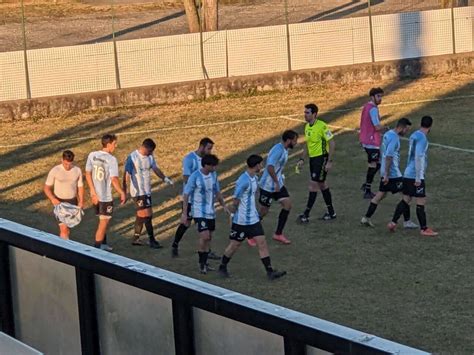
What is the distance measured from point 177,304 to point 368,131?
12948 millimetres

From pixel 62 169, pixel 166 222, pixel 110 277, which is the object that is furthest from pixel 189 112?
pixel 110 277

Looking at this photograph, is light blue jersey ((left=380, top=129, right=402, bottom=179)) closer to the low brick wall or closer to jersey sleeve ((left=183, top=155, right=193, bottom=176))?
jersey sleeve ((left=183, top=155, right=193, bottom=176))

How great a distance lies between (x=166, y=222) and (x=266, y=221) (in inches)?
64.3

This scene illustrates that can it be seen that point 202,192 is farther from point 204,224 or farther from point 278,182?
point 278,182

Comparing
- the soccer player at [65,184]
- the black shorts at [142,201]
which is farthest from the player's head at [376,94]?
the soccer player at [65,184]

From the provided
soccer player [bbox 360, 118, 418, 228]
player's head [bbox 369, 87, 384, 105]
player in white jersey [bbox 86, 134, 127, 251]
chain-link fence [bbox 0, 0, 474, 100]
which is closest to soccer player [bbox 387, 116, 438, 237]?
soccer player [bbox 360, 118, 418, 228]

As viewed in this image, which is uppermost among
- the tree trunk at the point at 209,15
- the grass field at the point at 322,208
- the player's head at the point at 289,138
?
the tree trunk at the point at 209,15

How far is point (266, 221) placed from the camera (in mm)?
17391

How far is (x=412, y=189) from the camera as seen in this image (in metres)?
15.4

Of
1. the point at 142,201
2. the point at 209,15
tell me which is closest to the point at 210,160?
the point at 142,201

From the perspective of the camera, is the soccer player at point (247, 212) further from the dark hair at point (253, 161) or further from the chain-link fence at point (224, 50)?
the chain-link fence at point (224, 50)

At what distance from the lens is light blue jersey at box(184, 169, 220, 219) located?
13938mm

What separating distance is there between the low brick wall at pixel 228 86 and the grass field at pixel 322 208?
413mm

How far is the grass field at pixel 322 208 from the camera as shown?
41.0 feet
